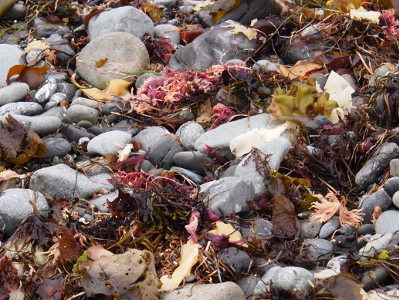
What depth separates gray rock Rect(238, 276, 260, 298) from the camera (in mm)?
2500

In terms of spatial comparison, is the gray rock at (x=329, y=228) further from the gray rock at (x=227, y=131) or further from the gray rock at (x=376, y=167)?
the gray rock at (x=227, y=131)

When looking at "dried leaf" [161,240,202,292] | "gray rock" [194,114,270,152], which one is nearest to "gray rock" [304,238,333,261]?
"dried leaf" [161,240,202,292]

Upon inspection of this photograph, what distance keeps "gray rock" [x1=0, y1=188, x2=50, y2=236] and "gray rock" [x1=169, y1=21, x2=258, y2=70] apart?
80.3 inches

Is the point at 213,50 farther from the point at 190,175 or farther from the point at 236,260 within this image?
the point at 236,260

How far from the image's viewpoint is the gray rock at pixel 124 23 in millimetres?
5199

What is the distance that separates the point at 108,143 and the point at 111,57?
52.8 inches

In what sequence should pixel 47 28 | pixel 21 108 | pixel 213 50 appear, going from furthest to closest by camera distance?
1. pixel 47 28
2. pixel 213 50
3. pixel 21 108

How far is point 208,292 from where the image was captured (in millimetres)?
2363

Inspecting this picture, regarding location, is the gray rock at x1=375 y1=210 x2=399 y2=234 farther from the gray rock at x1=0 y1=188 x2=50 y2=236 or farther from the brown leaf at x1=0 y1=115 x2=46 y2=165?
the brown leaf at x1=0 y1=115 x2=46 y2=165

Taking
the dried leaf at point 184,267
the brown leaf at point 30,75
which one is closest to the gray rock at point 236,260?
the dried leaf at point 184,267

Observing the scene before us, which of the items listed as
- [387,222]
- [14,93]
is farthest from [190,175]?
[14,93]

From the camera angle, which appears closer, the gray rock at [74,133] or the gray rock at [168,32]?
the gray rock at [74,133]

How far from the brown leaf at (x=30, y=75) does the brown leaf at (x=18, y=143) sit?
1.02m

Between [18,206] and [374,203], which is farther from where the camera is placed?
[18,206]
